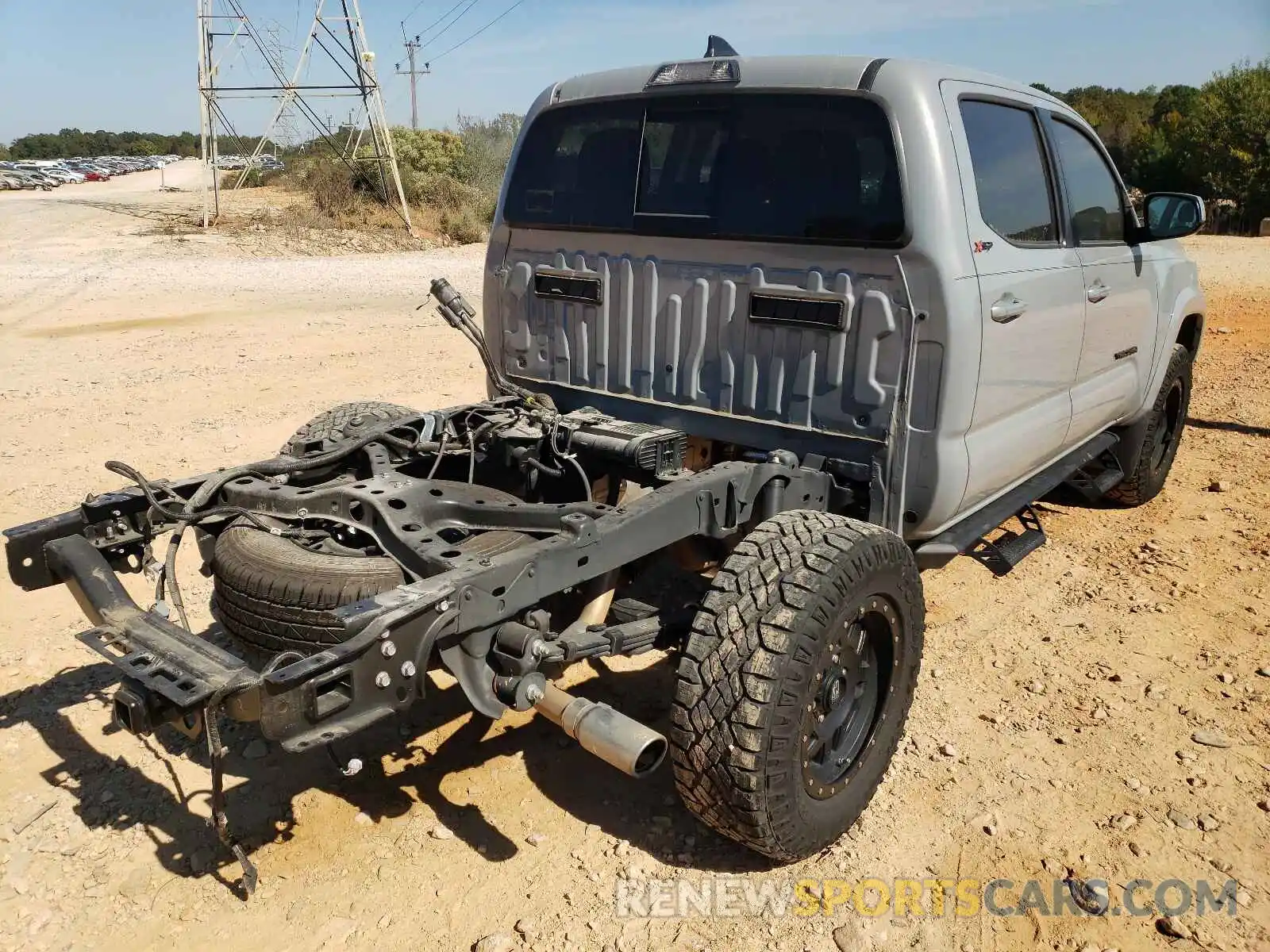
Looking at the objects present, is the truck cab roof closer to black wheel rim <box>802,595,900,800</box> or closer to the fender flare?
black wheel rim <box>802,595,900,800</box>

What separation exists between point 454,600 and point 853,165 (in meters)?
2.13

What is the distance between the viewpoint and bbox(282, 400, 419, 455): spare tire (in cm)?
420

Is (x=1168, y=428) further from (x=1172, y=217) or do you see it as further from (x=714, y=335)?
(x=714, y=335)

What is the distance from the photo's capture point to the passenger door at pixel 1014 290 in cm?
367

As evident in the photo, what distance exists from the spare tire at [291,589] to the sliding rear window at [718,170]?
1.82 meters

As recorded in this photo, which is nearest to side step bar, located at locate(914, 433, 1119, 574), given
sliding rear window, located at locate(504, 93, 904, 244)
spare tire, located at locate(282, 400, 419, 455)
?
sliding rear window, located at locate(504, 93, 904, 244)

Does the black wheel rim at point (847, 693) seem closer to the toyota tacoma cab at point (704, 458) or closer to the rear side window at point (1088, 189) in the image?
the toyota tacoma cab at point (704, 458)

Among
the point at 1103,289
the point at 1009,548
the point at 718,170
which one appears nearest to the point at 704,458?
the point at 718,170

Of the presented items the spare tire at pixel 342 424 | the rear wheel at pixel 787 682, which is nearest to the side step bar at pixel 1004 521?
the rear wheel at pixel 787 682

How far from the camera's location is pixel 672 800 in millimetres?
3531

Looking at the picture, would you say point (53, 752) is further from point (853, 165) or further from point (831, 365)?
point (853, 165)

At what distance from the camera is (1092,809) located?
344 cm

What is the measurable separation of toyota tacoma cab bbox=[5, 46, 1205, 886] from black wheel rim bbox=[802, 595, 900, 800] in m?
0.01

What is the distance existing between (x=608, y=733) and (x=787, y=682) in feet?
1.76
